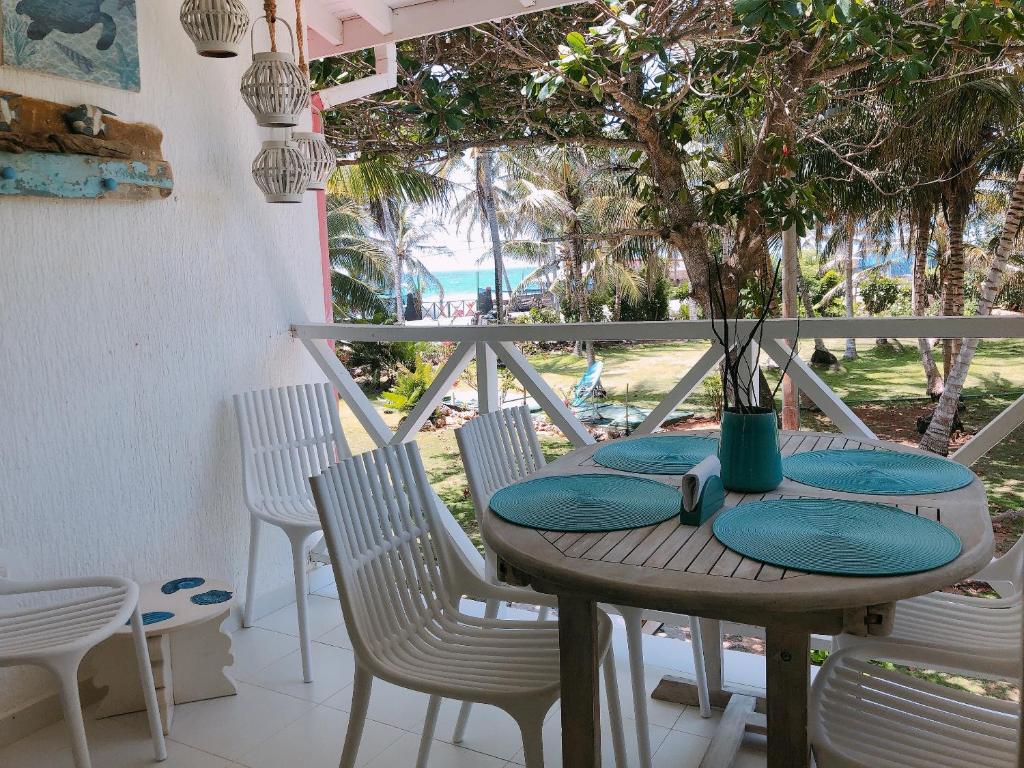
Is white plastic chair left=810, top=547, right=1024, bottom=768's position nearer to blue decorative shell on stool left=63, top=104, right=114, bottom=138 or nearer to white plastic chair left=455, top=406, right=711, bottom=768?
white plastic chair left=455, top=406, right=711, bottom=768

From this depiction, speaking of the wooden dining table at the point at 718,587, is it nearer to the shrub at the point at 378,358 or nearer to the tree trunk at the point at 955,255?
the tree trunk at the point at 955,255

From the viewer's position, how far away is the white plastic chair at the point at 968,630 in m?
1.39

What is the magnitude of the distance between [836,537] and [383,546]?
0.93 meters

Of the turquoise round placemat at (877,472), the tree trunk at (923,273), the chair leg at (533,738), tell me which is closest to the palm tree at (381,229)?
the tree trunk at (923,273)

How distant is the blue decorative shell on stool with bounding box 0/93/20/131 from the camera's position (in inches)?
86.4

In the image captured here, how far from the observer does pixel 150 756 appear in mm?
2133

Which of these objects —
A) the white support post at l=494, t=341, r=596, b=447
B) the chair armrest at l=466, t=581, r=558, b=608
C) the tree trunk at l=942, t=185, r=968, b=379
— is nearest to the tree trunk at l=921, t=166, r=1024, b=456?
the tree trunk at l=942, t=185, r=968, b=379

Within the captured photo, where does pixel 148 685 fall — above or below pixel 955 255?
below

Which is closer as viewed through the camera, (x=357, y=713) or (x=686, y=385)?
(x=357, y=713)

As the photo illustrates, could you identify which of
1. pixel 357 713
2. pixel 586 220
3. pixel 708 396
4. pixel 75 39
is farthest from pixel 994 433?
pixel 586 220

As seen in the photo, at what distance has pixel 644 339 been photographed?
2.57 m

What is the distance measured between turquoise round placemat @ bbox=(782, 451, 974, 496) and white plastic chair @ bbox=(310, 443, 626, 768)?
0.56 metres

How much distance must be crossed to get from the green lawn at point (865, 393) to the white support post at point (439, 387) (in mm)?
6445

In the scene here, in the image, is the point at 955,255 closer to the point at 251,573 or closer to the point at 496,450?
the point at 496,450
